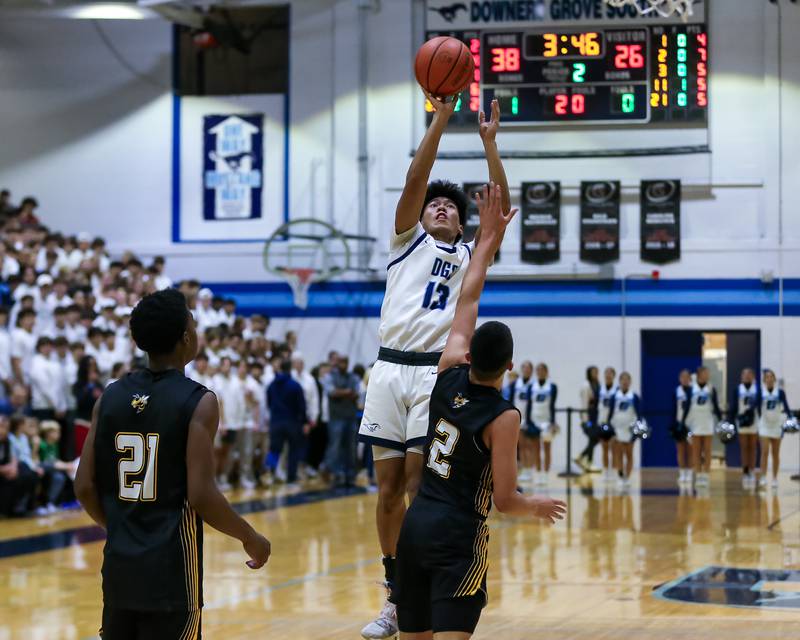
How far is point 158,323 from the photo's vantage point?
159 inches

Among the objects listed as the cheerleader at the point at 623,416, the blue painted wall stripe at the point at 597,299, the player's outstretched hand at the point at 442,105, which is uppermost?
the player's outstretched hand at the point at 442,105

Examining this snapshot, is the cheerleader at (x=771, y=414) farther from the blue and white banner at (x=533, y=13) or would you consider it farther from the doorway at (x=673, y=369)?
the blue and white banner at (x=533, y=13)

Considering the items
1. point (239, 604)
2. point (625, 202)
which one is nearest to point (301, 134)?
point (625, 202)

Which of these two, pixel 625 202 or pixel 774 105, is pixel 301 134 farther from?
pixel 774 105

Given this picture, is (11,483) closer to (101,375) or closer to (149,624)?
(101,375)

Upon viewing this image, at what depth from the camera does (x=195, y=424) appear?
3.93 m

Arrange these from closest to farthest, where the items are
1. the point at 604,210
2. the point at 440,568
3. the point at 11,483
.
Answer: the point at 440,568, the point at 11,483, the point at 604,210

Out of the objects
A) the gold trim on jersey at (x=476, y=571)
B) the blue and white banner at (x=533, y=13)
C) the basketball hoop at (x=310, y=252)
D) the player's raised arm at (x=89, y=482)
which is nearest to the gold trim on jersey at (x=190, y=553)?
the player's raised arm at (x=89, y=482)

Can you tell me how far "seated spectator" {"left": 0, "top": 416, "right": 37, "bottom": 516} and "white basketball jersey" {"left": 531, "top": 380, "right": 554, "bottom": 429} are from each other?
8355 millimetres

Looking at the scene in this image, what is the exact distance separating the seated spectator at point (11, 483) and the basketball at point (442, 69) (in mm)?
8159

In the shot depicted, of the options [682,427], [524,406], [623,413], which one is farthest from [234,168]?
[682,427]

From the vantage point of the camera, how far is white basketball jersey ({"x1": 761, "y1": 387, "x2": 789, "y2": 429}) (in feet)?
60.1

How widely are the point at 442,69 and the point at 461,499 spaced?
2.14 meters

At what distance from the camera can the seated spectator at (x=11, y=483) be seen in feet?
41.8
